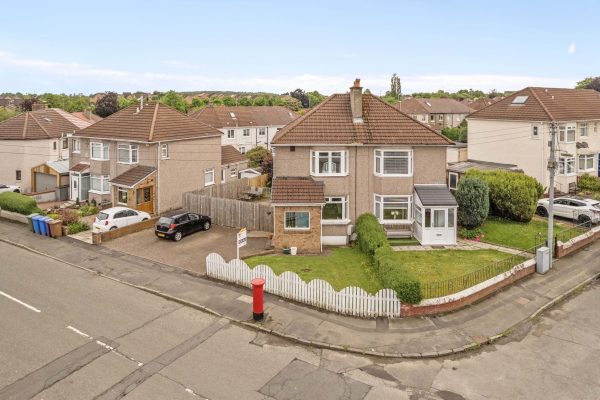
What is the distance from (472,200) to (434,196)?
8.95 feet

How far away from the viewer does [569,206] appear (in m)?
29.0

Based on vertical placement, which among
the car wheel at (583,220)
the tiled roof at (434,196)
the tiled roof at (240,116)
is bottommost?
the car wheel at (583,220)

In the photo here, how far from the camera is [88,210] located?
103 feet

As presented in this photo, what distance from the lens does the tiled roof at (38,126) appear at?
40.8 meters

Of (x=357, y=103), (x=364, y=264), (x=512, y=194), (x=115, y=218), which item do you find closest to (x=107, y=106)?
(x=115, y=218)

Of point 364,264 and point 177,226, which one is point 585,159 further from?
point 177,226

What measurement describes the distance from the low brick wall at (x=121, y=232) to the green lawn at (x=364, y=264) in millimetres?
8945

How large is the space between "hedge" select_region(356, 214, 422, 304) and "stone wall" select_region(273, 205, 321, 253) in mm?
2432

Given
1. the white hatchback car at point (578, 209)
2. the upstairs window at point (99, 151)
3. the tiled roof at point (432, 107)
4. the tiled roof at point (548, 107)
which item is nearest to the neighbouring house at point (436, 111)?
the tiled roof at point (432, 107)

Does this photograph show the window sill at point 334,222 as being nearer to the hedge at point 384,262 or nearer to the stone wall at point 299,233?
the hedge at point 384,262

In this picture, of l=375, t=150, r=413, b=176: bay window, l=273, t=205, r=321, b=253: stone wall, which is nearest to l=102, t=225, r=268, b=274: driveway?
l=273, t=205, r=321, b=253: stone wall

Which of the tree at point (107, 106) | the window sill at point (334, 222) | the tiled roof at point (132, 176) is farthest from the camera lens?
the tree at point (107, 106)

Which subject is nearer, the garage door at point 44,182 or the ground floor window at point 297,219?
the ground floor window at point 297,219

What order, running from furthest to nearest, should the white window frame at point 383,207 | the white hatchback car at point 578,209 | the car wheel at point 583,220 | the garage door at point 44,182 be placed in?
the garage door at point 44,182
the white hatchback car at point 578,209
the car wheel at point 583,220
the white window frame at point 383,207
